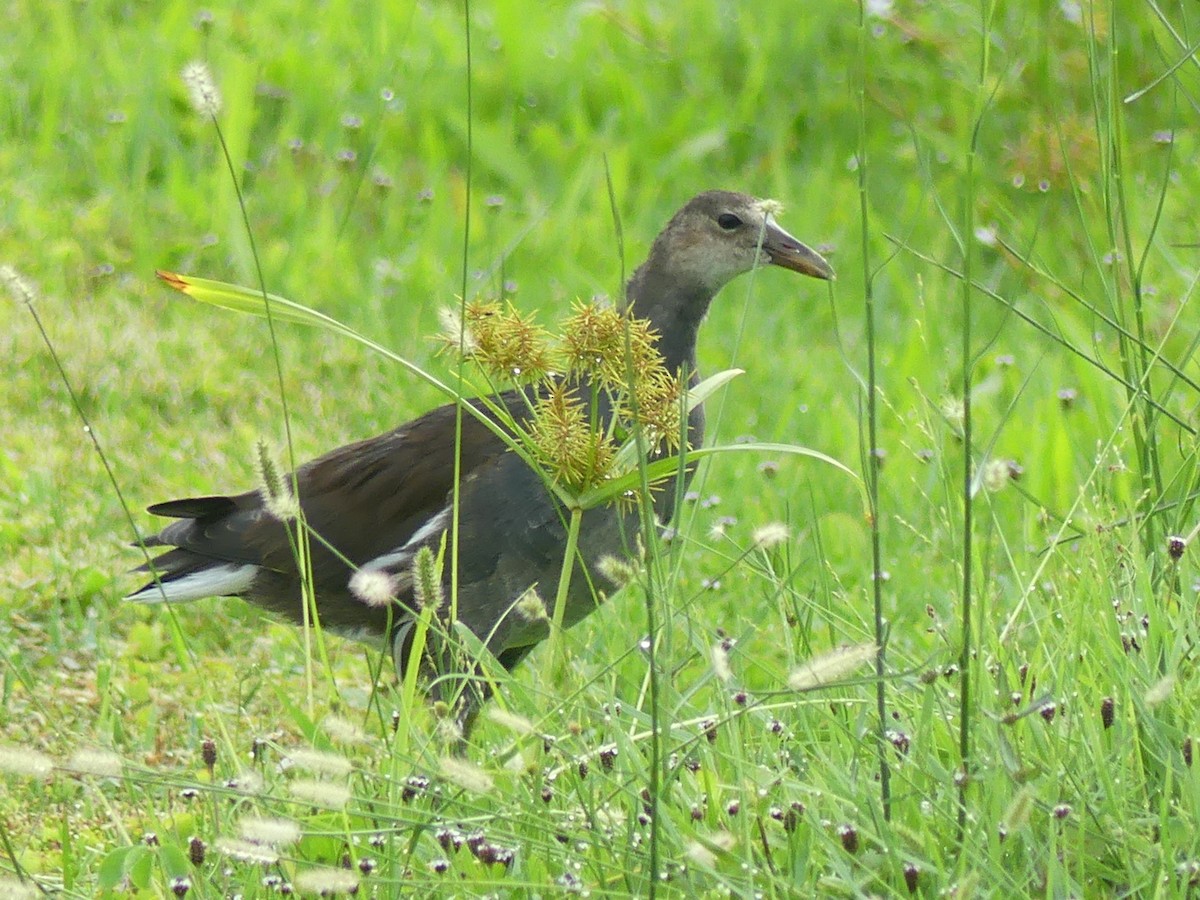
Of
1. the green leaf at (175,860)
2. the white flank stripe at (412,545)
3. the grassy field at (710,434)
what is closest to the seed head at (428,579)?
the grassy field at (710,434)

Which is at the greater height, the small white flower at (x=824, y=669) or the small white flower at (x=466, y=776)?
the small white flower at (x=824, y=669)

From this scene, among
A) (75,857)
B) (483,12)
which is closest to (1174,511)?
(75,857)

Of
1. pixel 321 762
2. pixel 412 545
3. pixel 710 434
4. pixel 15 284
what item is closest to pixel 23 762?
pixel 321 762

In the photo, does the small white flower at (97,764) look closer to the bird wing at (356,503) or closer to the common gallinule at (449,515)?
the common gallinule at (449,515)

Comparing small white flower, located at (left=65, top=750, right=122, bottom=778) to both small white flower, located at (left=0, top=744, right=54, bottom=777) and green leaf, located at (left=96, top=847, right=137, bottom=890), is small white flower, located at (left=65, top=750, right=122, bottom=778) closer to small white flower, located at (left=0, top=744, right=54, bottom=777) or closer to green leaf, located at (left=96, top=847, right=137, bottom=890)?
small white flower, located at (left=0, top=744, right=54, bottom=777)

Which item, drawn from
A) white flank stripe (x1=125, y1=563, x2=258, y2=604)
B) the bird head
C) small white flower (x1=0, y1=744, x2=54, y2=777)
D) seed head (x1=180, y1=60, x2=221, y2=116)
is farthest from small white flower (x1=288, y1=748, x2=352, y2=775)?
the bird head

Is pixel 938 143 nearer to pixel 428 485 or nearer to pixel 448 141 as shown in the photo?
pixel 448 141

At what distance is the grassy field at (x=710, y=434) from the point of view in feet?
7.83

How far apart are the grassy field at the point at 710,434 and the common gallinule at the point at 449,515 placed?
0.61 ft

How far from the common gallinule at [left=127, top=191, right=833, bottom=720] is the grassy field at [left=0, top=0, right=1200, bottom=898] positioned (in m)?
0.18

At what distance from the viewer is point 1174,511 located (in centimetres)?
311

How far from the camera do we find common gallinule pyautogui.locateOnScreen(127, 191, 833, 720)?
3982 mm

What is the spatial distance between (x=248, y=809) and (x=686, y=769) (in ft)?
2.20

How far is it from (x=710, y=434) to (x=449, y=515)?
3.78ft
